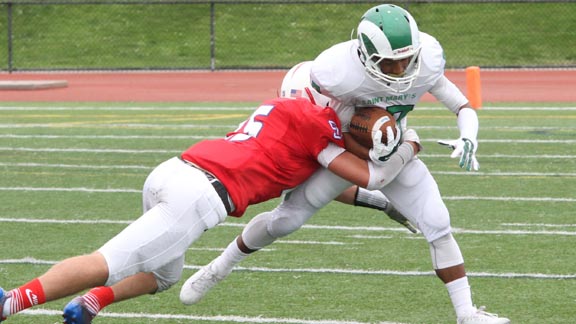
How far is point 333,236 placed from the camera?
6371 mm

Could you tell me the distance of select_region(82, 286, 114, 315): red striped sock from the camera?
170 inches

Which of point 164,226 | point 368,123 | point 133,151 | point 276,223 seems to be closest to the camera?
point 164,226

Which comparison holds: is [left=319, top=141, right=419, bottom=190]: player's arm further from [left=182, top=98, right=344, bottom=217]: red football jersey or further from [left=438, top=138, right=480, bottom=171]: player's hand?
[left=438, top=138, right=480, bottom=171]: player's hand

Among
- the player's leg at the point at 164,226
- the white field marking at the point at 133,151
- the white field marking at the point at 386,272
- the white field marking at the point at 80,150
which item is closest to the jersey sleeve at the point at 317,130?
the player's leg at the point at 164,226

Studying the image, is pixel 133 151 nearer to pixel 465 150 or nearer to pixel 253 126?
pixel 253 126

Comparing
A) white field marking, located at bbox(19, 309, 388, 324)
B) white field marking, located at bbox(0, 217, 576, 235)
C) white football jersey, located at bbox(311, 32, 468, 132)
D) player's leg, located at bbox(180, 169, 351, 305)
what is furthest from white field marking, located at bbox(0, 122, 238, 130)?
white football jersey, located at bbox(311, 32, 468, 132)

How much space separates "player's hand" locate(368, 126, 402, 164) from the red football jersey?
15 centimetres

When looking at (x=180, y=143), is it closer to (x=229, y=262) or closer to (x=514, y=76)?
(x=229, y=262)

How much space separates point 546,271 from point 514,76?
1198 cm

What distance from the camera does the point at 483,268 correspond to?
557cm

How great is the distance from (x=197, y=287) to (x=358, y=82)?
1214 millimetres

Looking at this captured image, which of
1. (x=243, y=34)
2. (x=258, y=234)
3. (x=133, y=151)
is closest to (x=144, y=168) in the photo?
(x=133, y=151)

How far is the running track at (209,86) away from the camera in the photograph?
47.6 feet

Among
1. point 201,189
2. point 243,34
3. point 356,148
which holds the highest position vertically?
point 243,34
